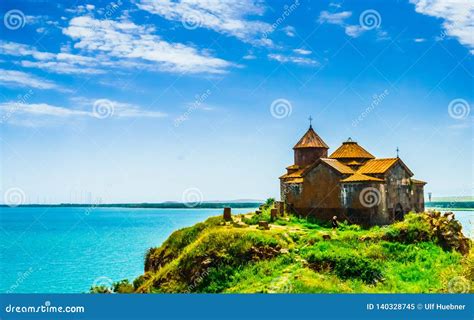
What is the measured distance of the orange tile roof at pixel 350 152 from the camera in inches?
1196

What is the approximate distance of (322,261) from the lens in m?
19.9

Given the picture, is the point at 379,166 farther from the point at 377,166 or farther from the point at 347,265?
the point at 347,265

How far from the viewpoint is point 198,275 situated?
2111cm

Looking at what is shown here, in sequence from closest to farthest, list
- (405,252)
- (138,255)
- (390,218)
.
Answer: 1. (405,252)
2. (390,218)
3. (138,255)

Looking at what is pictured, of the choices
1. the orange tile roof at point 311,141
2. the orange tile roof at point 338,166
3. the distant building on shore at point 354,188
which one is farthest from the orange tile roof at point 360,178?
the orange tile roof at point 311,141

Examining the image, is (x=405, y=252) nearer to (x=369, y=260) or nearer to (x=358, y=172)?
(x=369, y=260)

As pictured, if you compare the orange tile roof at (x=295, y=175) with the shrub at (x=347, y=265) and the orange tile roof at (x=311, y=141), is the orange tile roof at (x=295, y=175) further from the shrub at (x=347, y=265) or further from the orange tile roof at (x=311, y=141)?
the shrub at (x=347, y=265)

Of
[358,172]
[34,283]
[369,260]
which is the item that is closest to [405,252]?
[369,260]

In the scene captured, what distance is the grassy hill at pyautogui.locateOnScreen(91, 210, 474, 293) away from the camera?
18328 millimetres

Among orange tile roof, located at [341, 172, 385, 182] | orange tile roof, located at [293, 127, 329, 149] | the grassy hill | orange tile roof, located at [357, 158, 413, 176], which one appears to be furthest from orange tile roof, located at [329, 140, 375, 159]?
the grassy hill

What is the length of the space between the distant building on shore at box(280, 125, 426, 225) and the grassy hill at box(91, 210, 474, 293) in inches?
65.8

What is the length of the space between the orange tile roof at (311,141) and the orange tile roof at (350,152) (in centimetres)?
141

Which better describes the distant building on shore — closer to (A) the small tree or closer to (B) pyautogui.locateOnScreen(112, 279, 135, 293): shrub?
(A) the small tree

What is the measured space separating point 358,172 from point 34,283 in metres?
30.8
